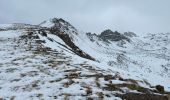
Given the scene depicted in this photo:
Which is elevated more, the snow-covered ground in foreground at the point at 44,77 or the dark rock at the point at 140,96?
the snow-covered ground in foreground at the point at 44,77

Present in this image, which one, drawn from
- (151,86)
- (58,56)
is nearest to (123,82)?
(151,86)

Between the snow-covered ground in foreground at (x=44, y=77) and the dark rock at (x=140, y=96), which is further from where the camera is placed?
the snow-covered ground in foreground at (x=44, y=77)

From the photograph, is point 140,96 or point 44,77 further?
point 44,77

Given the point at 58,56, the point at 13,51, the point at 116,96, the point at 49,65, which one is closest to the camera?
the point at 116,96

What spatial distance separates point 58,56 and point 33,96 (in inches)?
Result: 328

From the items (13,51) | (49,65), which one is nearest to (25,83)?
(49,65)

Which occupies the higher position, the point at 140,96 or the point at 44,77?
the point at 44,77

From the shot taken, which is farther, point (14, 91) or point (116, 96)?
point (14, 91)

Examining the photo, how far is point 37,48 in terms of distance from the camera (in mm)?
23156

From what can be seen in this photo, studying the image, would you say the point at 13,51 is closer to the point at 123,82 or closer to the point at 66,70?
the point at 66,70

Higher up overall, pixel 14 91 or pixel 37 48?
pixel 37 48

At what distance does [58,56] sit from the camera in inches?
802

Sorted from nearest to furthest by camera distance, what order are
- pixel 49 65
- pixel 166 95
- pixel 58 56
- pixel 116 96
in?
1. pixel 116 96
2. pixel 166 95
3. pixel 49 65
4. pixel 58 56

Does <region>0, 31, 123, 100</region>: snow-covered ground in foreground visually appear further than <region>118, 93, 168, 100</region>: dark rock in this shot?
Yes
